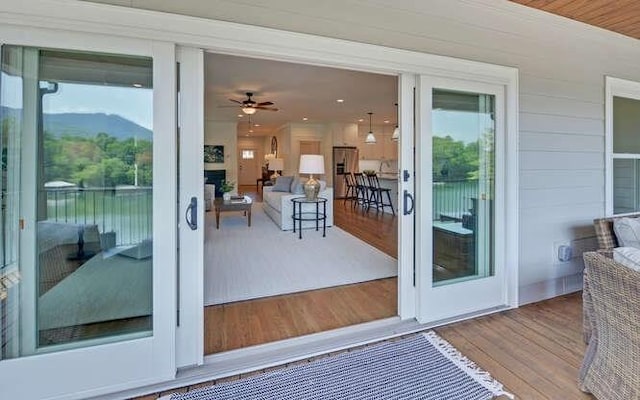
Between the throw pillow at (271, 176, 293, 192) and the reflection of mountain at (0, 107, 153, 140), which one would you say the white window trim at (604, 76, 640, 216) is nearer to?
the reflection of mountain at (0, 107, 153, 140)

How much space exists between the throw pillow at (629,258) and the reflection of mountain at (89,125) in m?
2.51

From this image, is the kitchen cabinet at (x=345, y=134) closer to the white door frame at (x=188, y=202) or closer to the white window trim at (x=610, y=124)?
the white window trim at (x=610, y=124)

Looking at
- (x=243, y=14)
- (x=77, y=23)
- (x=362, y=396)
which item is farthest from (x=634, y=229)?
(x=77, y=23)

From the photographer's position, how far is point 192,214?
6.73 ft

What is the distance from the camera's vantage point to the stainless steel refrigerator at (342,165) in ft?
39.4

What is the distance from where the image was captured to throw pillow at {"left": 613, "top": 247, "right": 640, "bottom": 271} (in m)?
1.49

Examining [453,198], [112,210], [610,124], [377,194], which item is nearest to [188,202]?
[112,210]

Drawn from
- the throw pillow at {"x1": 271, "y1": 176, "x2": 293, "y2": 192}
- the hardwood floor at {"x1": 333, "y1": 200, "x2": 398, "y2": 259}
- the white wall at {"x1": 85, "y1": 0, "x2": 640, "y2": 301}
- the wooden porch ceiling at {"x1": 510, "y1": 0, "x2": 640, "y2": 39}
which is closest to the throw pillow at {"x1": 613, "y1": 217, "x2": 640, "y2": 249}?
the white wall at {"x1": 85, "y1": 0, "x2": 640, "y2": 301}

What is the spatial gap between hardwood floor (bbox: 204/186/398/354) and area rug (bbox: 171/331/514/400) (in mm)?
409

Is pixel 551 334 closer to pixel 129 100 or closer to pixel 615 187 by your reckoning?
pixel 615 187

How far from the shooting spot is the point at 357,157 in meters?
12.4

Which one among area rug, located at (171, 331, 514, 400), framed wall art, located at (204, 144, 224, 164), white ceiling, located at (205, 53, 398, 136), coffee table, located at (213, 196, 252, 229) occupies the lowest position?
area rug, located at (171, 331, 514, 400)

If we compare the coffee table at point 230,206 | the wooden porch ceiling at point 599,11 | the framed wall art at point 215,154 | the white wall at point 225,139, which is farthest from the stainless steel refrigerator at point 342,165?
the wooden porch ceiling at point 599,11

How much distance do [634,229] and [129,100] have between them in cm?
368
